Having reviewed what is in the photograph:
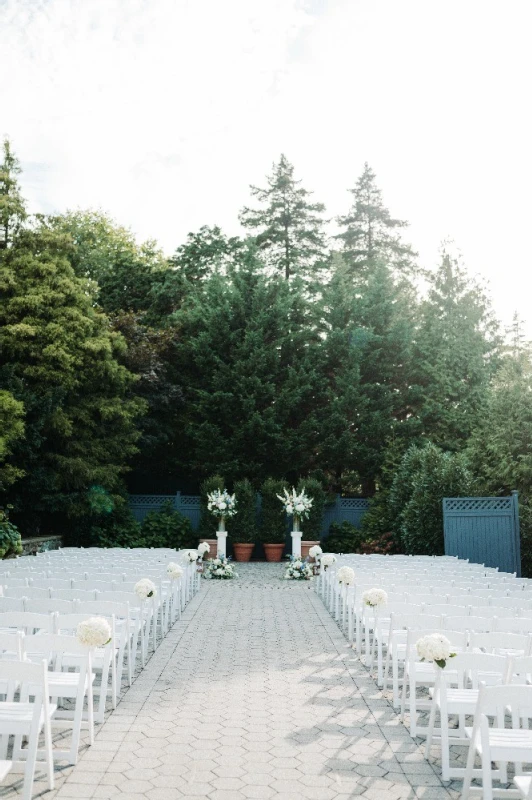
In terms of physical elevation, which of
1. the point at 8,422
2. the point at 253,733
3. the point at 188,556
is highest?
the point at 8,422

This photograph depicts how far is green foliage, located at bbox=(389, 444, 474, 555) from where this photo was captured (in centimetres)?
1862

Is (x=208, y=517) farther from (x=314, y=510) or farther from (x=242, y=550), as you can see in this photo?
(x=314, y=510)

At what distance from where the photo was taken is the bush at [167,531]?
24125 millimetres

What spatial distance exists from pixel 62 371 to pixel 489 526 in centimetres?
1248

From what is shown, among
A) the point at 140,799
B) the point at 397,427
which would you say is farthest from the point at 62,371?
the point at 140,799

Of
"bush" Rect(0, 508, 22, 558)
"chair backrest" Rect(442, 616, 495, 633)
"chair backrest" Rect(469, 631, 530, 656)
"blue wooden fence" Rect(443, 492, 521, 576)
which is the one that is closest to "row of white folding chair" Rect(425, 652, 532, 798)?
"chair backrest" Rect(469, 631, 530, 656)

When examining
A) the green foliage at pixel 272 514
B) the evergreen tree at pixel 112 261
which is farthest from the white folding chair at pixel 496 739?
the evergreen tree at pixel 112 261

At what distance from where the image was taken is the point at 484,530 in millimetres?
16172

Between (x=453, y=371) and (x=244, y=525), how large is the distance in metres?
10.4

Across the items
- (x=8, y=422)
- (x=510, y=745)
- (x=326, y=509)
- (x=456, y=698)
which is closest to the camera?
(x=510, y=745)

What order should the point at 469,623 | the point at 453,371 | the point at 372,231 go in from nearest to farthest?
the point at 469,623 < the point at 453,371 < the point at 372,231

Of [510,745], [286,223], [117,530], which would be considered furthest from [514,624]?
[286,223]

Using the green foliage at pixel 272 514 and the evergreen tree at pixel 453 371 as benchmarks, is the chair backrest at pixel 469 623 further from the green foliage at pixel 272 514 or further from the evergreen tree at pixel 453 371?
the evergreen tree at pixel 453 371

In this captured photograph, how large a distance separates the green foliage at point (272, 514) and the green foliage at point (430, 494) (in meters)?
5.16
